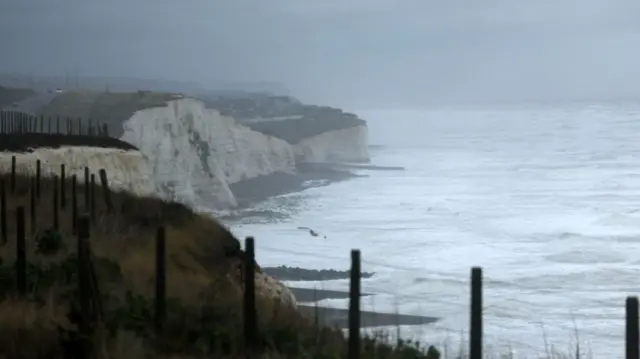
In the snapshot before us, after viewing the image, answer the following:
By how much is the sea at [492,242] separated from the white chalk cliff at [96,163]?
3.69 metres

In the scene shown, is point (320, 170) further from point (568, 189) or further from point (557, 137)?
point (557, 137)

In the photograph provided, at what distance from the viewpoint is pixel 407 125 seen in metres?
124

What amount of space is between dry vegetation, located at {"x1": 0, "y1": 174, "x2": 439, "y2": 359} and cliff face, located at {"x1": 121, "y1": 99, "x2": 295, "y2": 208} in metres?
23.6

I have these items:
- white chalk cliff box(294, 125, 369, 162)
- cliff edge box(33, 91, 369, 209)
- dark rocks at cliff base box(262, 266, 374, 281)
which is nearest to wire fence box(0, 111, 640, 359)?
dark rocks at cliff base box(262, 266, 374, 281)

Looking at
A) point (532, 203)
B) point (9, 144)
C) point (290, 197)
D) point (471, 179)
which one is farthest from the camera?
point (471, 179)

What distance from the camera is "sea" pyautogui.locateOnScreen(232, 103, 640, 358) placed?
1630cm

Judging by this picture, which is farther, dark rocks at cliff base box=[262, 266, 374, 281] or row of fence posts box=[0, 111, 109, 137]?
row of fence posts box=[0, 111, 109, 137]

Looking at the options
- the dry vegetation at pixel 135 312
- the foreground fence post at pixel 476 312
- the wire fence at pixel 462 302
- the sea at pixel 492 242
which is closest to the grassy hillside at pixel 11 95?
the sea at pixel 492 242

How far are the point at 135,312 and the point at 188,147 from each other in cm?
3524

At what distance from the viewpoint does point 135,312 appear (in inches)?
215

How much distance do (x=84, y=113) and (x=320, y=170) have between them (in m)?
13.5

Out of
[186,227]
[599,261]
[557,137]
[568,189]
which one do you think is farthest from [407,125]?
[186,227]

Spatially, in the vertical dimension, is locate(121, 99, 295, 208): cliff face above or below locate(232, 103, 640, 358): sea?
above

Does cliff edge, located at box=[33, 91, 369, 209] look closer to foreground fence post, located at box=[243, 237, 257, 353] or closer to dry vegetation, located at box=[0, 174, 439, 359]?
dry vegetation, located at box=[0, 174, 439, 359]
